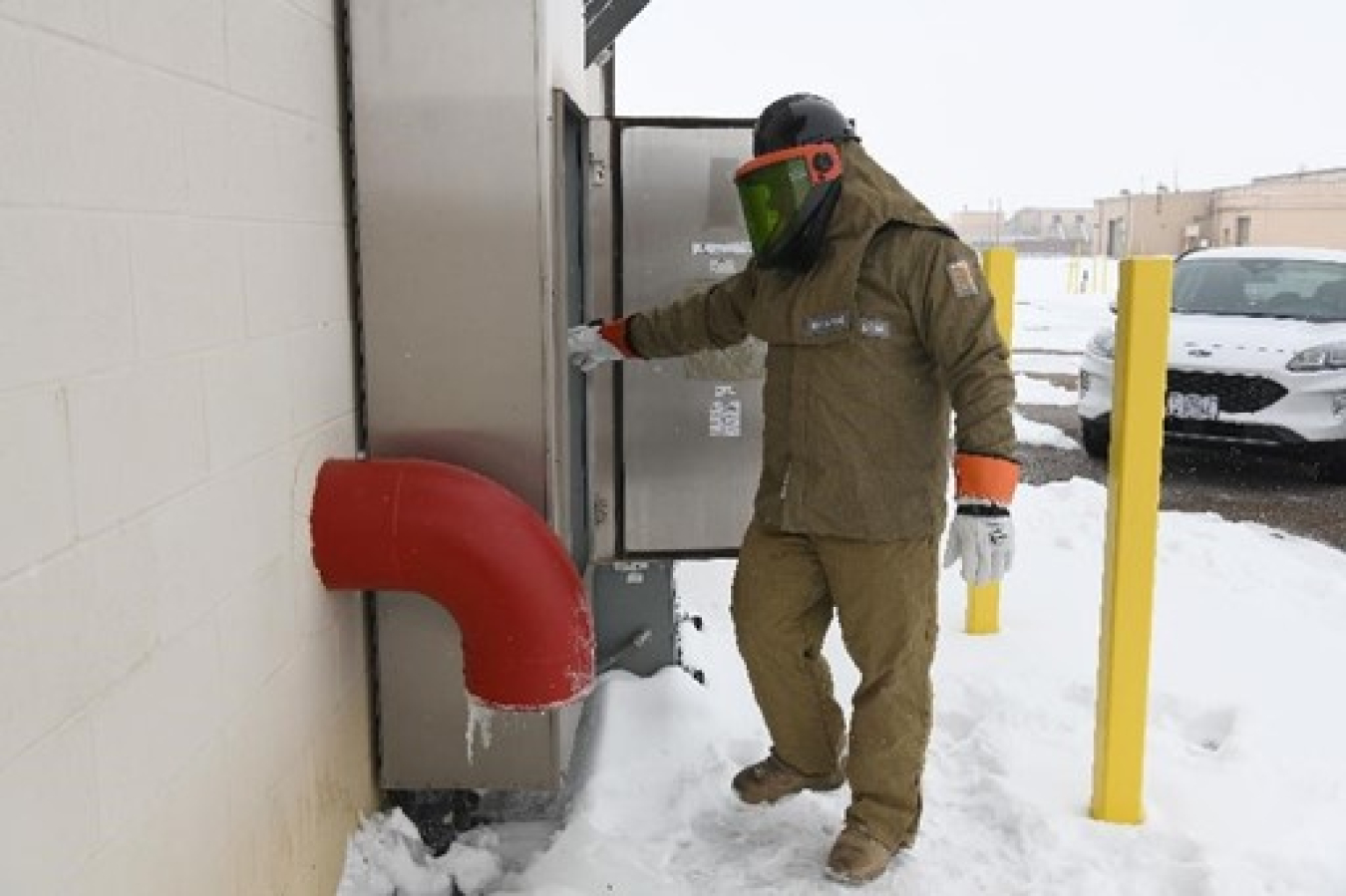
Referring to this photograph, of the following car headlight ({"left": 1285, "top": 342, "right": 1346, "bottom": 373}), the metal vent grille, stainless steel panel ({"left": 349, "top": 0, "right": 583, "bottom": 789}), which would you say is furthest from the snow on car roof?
stainless steel panel ({"left": 349, "top": 0, "right": 583, "bottom": 789})

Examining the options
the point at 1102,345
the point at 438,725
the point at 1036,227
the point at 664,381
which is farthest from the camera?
the point at 1036,227

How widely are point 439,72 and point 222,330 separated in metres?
0.94

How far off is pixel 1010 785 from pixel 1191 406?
229 inches

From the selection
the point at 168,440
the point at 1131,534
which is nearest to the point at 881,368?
the point at 1131,534

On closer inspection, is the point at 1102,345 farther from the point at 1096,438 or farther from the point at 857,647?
the point at 857,647

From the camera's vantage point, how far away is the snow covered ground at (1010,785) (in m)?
2.99

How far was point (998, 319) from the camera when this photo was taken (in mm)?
4266

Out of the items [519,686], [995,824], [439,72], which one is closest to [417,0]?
[439,72]

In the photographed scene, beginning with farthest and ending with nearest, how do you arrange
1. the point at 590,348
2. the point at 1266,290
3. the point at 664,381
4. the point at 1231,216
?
the point at 1231,216 < the point at 1266,290 < the point at 664,381 < the point at 590,348

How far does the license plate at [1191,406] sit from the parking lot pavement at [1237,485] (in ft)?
1.53

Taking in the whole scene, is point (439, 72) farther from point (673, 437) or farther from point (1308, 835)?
point (1308, 835)

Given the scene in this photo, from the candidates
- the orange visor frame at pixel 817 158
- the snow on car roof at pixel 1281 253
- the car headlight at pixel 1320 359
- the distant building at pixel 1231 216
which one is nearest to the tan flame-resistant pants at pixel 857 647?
the orange visor frame at pixel 817 158

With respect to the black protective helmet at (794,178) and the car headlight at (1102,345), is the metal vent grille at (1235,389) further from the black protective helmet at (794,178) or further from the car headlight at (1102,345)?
the black protective helmet at (794,178)

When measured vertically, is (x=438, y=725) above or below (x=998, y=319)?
below
